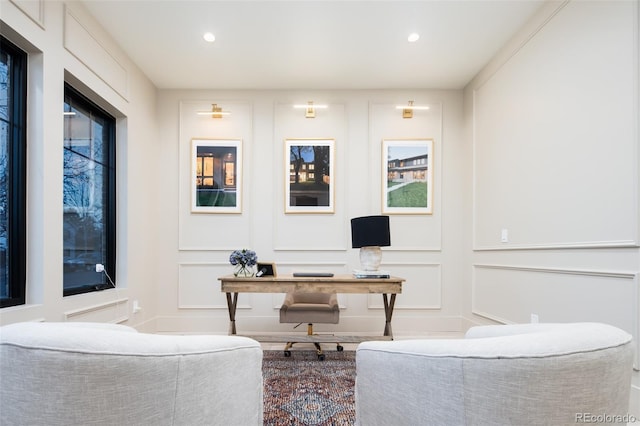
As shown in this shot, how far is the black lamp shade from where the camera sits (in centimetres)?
306

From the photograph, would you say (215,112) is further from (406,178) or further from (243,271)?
(406,178)

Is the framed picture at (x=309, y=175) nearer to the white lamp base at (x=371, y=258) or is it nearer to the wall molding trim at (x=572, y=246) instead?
the white lamp base at (x=371, y=258)

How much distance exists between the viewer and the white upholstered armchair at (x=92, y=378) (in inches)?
32.4

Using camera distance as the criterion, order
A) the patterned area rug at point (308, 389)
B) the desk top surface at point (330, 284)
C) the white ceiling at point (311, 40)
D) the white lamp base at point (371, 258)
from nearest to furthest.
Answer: the patterned area rug at point (308, 389) < the white ceiling at point (311, 40) < the desk top surface at point (330, 284) < the white lamp base at point (371, 258)

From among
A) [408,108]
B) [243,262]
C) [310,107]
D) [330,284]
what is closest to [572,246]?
[330,284]

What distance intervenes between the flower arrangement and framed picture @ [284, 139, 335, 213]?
1.06m

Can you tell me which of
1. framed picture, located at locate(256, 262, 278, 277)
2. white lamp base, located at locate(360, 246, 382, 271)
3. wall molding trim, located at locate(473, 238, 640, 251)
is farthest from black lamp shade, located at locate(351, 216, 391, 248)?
wall molding trim, located at locate(473, 238, 640, 251)

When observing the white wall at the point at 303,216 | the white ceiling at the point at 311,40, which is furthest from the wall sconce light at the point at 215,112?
the white ceiling at the point at 311,40

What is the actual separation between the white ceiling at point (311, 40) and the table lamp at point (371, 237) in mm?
1660

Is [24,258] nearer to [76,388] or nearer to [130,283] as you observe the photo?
[130,283]

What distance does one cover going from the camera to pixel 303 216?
419 cm

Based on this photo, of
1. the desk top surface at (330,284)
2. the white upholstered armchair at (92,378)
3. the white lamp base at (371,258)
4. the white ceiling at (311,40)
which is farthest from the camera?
the white lamp base at (371,258)

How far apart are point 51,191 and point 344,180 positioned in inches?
111

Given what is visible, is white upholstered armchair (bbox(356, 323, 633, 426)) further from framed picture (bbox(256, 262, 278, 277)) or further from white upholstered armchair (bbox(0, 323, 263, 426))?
framed picture (bbox(256, 262, 278, 277))
